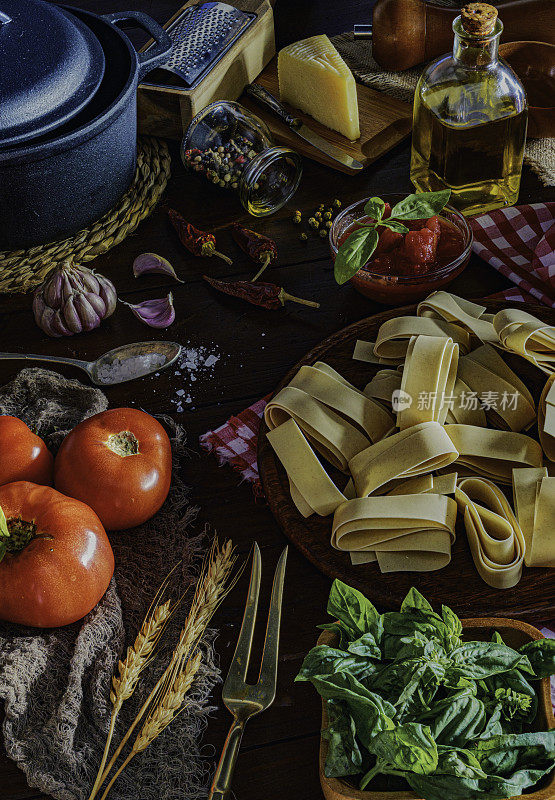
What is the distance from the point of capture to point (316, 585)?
1176 mm

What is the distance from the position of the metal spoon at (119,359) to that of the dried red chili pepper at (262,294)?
0.56 ft

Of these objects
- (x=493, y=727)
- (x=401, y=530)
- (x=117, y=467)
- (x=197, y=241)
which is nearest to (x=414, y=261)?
(x=197, y=241)

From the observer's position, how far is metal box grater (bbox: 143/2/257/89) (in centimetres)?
185

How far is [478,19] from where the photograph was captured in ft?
4.66

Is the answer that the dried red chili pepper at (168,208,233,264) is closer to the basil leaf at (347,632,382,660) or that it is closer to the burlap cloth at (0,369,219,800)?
the burlap cloth at (0,369,219,800)

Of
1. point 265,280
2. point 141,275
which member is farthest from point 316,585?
point 141,275

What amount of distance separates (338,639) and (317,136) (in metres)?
1.27

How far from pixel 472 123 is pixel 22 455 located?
1.04 m

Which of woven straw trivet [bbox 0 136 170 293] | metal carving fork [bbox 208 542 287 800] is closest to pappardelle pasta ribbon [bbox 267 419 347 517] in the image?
metal carving fork [bbox 208 542 287 800]

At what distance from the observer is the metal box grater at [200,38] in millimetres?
1847

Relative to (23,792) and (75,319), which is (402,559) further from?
(75,319)

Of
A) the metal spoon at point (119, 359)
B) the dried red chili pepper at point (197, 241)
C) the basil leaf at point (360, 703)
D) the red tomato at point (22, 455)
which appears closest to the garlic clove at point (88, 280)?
the metal spoon at point (119, 359)

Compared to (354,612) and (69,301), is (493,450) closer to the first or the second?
(354,612)

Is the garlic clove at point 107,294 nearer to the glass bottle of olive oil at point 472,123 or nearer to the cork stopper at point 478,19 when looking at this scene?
the glass bottle of olive oil at point 472,123
